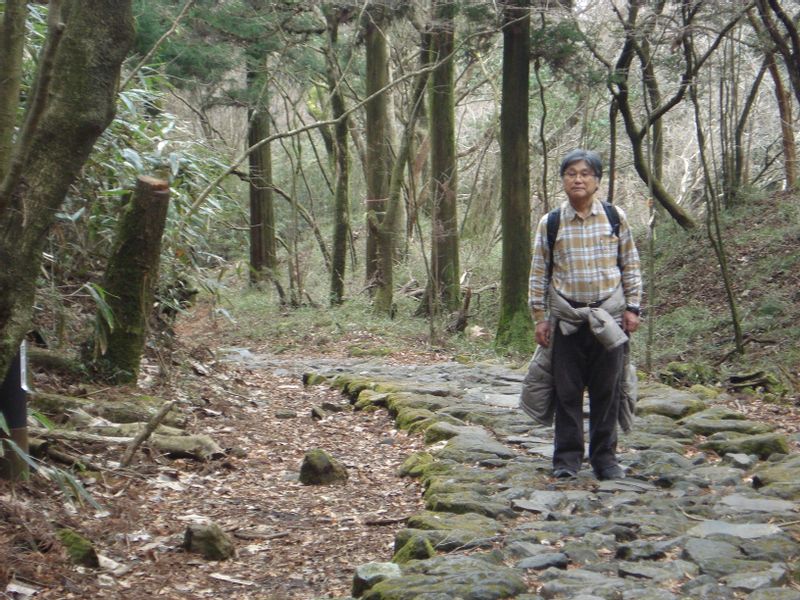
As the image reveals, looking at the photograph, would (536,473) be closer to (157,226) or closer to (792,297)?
(157,226)

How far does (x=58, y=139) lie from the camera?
349 cm

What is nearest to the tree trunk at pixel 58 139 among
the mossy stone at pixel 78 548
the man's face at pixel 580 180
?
the mossy stone at pixel 78 548

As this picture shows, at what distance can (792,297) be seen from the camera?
13.8 m

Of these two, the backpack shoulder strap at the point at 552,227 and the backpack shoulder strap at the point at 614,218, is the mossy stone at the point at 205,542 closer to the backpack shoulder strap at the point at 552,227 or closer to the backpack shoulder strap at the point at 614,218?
the backpack shoulder strap at the point at 552,227

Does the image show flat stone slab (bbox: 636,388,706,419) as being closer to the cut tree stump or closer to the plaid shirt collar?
the plaid shirt collar

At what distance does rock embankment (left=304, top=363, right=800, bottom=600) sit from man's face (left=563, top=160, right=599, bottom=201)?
1663mm

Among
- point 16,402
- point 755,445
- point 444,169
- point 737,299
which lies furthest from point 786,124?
point 16,402

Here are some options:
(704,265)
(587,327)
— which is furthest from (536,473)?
(704,265)

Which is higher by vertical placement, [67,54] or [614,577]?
[67,54]

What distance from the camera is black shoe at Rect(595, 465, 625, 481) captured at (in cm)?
544

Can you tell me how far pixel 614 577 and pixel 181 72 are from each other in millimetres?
16286

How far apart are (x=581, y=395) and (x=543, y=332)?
1.43 feet

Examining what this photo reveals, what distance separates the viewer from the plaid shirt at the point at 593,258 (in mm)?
5430

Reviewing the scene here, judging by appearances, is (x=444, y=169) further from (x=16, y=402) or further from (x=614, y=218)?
(x=16, y=402)
